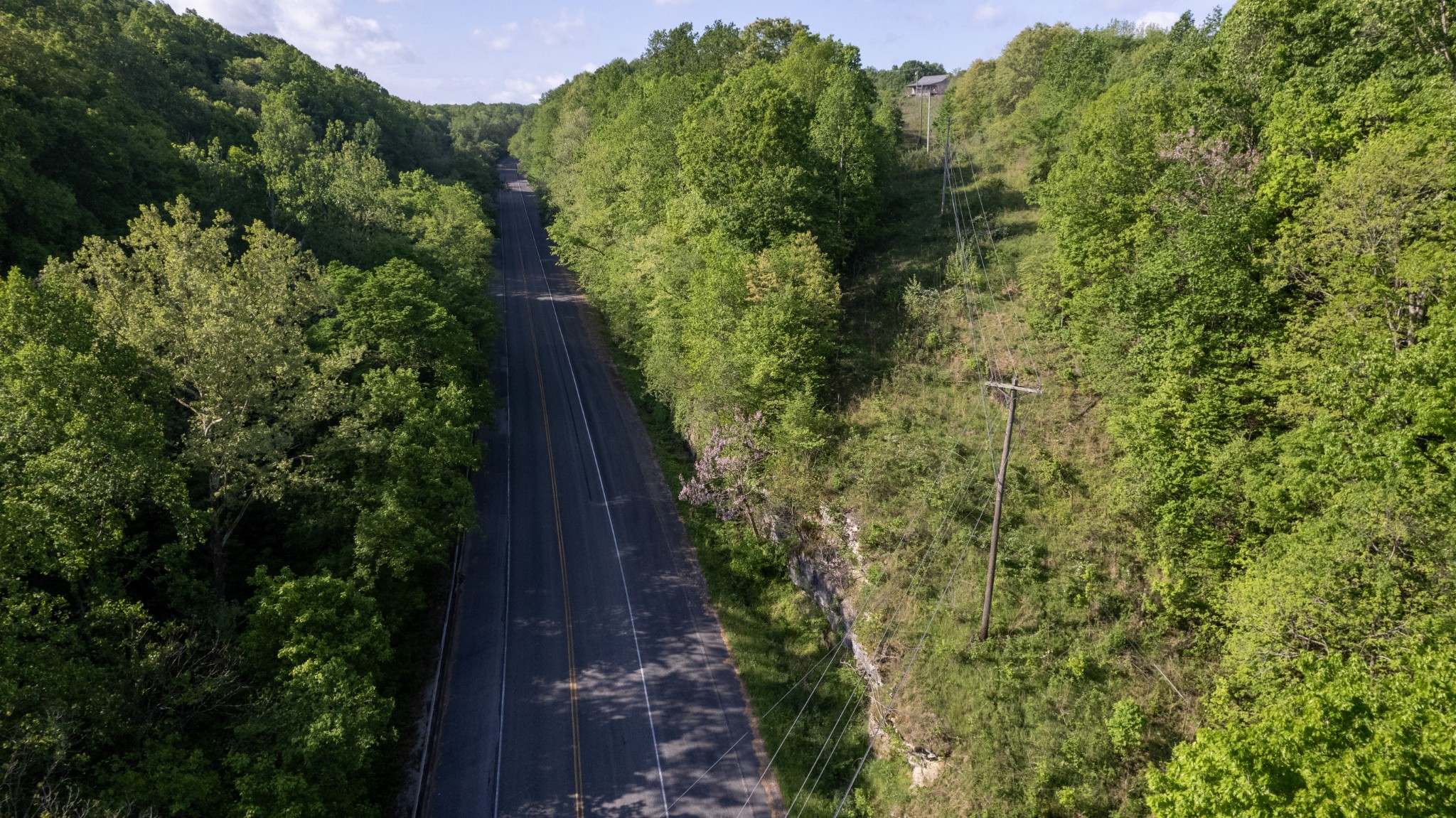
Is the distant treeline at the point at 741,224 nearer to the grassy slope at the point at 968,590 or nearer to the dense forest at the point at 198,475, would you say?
the grassy slope at the point at 968,590

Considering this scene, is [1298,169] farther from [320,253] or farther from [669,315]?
[320,253]

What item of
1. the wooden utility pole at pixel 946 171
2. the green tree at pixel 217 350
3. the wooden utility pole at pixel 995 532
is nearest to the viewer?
the wooden utility pole at pixel 995 532

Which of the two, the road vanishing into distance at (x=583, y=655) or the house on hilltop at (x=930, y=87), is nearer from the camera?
the road vanishing into distance at (x=583, y=655)

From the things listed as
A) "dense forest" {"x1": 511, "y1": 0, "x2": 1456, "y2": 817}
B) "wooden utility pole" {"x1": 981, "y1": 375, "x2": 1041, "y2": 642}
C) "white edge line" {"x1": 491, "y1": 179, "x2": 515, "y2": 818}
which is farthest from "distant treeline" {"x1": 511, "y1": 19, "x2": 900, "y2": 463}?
"wooden utility pole" {"x1": 981, "y1": 375, "x2": 1041, "y2": 642}

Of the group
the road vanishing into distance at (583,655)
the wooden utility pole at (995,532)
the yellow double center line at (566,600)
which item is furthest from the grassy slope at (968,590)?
the yellow double center line at (566,600)

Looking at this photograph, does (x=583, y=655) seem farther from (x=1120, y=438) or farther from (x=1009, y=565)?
(x=1120, y=438)

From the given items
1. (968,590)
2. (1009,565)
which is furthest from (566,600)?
(1009,565)
